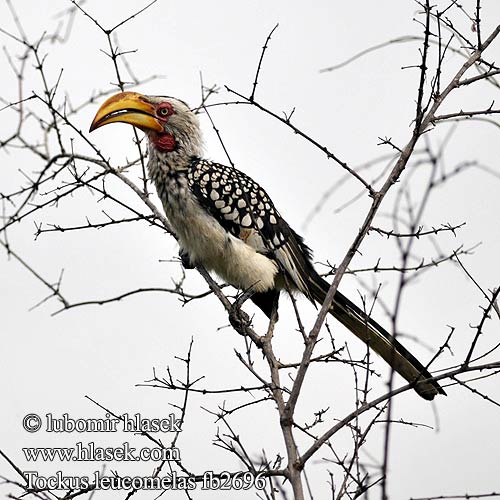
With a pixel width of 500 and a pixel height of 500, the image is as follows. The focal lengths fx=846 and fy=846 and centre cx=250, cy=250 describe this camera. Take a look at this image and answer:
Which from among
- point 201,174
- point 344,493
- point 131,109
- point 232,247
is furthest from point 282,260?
point 344,493

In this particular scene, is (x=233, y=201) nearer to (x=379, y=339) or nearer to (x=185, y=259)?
(x=185, y=259)

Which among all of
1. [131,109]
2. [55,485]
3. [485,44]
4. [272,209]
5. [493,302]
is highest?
[131,109]

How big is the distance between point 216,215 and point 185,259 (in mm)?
319

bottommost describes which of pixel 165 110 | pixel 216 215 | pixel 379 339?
pixel 379 339

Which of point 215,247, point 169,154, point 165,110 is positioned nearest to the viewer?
point 215,247

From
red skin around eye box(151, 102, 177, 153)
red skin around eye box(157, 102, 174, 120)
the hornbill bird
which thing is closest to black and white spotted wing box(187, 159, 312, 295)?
the hornbill bird

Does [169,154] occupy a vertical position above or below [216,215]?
above

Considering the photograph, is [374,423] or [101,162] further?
[101,162]

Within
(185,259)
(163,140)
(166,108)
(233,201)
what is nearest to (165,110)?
(166,108)

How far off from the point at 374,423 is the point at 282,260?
6.00 ft

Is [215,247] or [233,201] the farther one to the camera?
[233,201]

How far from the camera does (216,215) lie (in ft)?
16.1

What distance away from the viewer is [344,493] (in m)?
3.10

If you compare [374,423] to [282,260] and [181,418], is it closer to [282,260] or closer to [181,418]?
[181,418]
